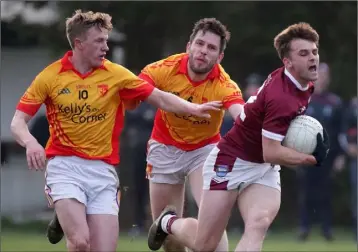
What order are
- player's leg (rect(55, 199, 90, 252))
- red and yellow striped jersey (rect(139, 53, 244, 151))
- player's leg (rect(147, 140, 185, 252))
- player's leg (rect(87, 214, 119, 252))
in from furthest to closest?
player's leg (rect(147, 140, 185, 252))
red and yellow striped jersey (rect(139, 53, 244, 151))
player's leg (rect(87, 214, 119, 252))
player's leg (rect(55, 199, 90, 252))

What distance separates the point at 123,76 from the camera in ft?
27.8

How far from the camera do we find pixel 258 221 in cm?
795

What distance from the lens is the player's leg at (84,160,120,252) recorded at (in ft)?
26.7

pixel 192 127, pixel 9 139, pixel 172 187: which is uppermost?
pixel 192 127

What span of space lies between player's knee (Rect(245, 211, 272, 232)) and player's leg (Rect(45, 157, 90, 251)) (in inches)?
48.3

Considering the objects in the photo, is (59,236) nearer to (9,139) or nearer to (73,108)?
(73,108)

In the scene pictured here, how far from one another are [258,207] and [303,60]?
116 cm

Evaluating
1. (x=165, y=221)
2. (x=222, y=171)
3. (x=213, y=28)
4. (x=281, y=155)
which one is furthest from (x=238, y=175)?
(x=213, y=28)

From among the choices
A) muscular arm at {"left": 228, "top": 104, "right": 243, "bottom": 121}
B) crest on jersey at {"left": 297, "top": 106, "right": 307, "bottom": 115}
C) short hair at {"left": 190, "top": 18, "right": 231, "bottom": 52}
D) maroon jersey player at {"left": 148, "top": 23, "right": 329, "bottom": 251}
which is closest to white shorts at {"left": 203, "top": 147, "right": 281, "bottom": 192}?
maroon jersey player at {"left": 148, "top": 23, "right": 329, "bottom": 251}

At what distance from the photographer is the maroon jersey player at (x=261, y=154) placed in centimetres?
787

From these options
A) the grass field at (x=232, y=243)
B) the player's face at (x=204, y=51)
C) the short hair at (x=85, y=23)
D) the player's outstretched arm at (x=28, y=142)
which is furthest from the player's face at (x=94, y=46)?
the grass field at (x=232, y=243)

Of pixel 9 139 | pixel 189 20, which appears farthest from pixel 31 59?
pixel 189 20

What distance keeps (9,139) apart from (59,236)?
38.0 ft

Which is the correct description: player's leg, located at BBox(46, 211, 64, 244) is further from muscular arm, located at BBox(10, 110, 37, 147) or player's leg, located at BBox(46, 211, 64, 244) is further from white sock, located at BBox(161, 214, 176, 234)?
white sock, located at BBox(161, 214, 176, 234)
